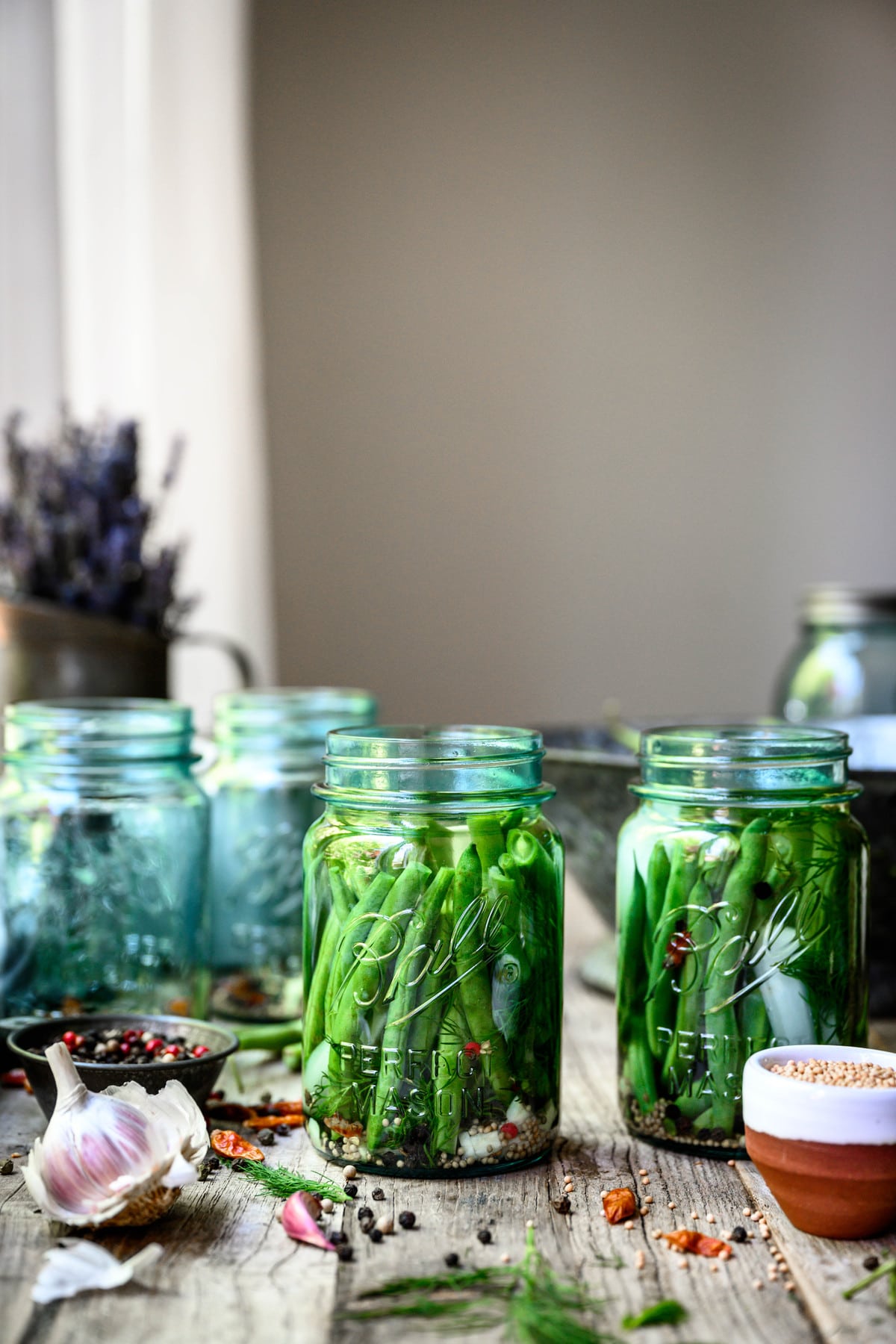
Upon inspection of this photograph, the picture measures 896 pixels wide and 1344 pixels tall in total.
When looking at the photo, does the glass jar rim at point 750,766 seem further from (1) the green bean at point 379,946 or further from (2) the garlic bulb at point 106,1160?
(2) the garlic bulb at point 106,1160

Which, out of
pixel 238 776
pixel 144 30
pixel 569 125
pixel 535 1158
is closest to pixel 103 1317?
pixel 535 1158

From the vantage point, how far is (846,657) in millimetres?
2090

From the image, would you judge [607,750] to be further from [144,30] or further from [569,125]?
[569,125]

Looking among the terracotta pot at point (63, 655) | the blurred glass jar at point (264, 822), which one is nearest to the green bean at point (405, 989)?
the blurred glass jar at point (264, 822)

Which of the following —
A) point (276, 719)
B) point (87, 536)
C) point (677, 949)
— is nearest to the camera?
point (677, 949)

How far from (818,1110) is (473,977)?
240 mm

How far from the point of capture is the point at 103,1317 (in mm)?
736

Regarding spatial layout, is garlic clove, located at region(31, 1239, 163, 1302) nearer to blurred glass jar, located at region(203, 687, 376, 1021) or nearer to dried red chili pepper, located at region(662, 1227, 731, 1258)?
dried red chili pepper, located at region(662, 1227, 731, 1258)

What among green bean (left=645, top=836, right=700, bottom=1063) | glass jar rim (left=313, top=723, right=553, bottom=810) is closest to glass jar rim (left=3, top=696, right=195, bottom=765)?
glass jar rim (left=313, top=723, right=553, bottom=810)

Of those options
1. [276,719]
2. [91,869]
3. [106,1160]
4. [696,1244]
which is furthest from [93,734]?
[696,1244]

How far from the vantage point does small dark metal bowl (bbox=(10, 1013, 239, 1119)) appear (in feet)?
3.13

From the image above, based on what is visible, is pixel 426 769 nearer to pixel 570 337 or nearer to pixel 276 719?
pixel 276 719

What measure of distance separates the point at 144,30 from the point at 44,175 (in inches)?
15.0

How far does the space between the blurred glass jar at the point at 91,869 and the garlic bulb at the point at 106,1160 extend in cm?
31
